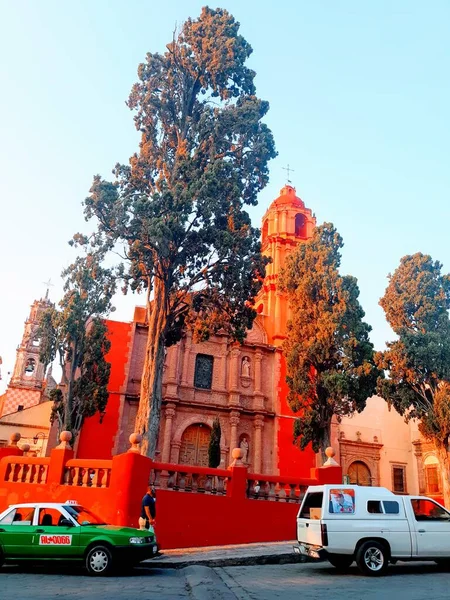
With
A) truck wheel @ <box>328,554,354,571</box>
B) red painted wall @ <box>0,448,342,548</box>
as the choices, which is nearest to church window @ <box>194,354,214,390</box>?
red painted wall @ <box>0,448,342,548</box>

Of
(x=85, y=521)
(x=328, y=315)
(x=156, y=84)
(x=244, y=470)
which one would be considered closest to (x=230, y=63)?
(x=156, y=84)

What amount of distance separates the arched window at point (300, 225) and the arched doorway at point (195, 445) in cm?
1454

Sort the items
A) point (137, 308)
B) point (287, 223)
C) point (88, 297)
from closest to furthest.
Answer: point (88, 297), point (137, 308), point (287, 223)

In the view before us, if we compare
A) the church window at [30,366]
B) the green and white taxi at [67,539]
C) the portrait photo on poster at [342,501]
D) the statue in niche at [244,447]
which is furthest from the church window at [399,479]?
the church window at [30,366]

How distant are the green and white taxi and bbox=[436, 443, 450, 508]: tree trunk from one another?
12.0 metres

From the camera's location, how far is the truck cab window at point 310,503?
29.0 feet

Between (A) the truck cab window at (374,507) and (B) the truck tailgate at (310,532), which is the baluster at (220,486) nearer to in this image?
(B) the truck tailgate at (310,532)

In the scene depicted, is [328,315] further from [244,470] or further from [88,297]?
[88,297]

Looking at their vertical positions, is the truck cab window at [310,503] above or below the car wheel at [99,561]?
above

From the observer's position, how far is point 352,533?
837 cm

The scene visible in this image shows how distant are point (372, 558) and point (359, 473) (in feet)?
A: 66.7

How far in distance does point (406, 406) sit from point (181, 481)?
10496 millimetres

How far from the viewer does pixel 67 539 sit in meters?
8.21

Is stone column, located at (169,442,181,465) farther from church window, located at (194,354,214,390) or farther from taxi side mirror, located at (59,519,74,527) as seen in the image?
taxi side mirror, located at (59,519,74,527)
